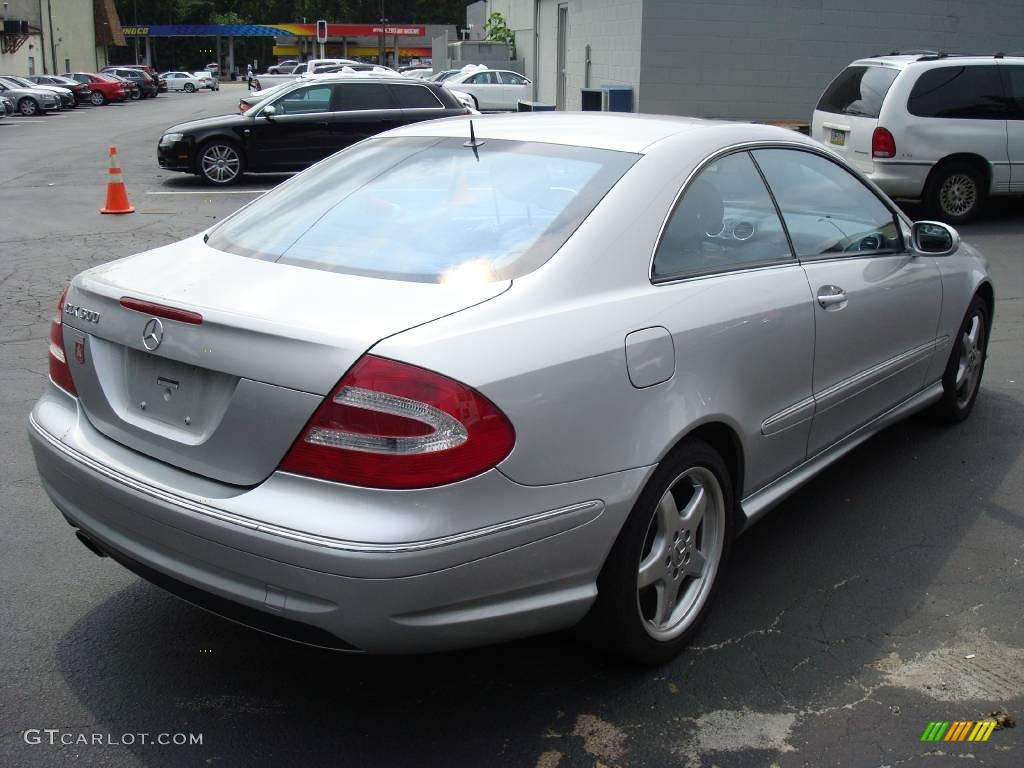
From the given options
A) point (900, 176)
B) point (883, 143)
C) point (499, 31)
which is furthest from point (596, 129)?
point (499, 31)

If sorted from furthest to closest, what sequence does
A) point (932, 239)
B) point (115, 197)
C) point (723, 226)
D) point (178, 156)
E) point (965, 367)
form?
1. point (178, 156)
2. point (115, 197)
3. point (965, 367)
4. point (932, 239)
5. point (723, 226)

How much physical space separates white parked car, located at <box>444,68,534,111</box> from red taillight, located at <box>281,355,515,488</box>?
29.9m

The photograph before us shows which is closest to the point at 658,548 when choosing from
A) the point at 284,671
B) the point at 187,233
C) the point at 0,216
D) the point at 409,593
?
the point at 409,593

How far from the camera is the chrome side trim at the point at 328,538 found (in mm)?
2480

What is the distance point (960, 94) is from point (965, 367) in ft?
26.2

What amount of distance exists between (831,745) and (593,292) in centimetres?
142

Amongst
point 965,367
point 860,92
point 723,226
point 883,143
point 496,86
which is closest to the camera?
point 723,226

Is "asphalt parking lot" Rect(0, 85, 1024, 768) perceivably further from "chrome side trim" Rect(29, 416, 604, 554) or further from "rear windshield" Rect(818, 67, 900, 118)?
"rear windshield" Rect(818, 67, 900, 118)

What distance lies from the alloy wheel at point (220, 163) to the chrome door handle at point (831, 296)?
13287 mm

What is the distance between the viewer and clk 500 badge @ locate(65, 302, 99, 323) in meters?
3.08

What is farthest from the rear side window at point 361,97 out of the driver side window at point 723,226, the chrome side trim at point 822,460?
the driver side window at point 723,226

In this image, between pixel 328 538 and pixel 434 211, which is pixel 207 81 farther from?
pixel 328 538

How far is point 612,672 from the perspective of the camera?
3242mm

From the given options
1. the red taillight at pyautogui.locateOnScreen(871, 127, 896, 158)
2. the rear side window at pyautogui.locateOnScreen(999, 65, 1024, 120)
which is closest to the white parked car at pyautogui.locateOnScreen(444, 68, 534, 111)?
the rear side window at pyautogui.locateOnScreen(999, 65, 1024, 120)
